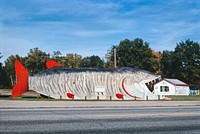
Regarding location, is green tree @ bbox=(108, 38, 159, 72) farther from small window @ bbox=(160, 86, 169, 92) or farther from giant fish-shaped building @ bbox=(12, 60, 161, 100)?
giant fish-shaped building @ bbox=(12, 60, 161, 100)

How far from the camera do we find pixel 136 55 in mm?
78750

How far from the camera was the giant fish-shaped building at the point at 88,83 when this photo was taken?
37.0m

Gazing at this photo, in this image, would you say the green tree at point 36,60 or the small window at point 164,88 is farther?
the green tree at point 36,60

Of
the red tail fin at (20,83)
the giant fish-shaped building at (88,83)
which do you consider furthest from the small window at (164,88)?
the red tail fin at (20,83)

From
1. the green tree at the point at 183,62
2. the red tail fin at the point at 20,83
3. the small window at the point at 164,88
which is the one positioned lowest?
the small window at the point at 164,88

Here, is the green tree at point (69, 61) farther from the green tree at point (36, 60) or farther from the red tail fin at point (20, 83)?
the red tail fin at point (20, 83)

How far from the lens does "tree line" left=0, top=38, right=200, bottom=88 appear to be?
242ft

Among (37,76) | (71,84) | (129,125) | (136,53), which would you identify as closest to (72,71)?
(71,84)

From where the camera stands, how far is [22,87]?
35.5 meters

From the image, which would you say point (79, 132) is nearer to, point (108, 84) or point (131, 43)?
point (108, 84)

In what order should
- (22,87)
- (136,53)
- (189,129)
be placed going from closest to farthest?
1. (189,129)
2. (22,87)
3. (136,53)

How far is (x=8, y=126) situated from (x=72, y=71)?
95.8ft

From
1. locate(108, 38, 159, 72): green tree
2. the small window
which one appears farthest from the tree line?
the small window

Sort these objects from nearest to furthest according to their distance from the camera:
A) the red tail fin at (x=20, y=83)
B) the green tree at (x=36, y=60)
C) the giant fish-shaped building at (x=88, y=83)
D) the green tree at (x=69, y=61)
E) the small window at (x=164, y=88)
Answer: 1. the red tail fin at (x=20, y=83)
2. the giant fish-shaped building at (x=88, y=83)
3. the small window at (x=164, y=88)
4. the green tree at (x=36, y=60)
5. the green tree at (x=69, y=61)
